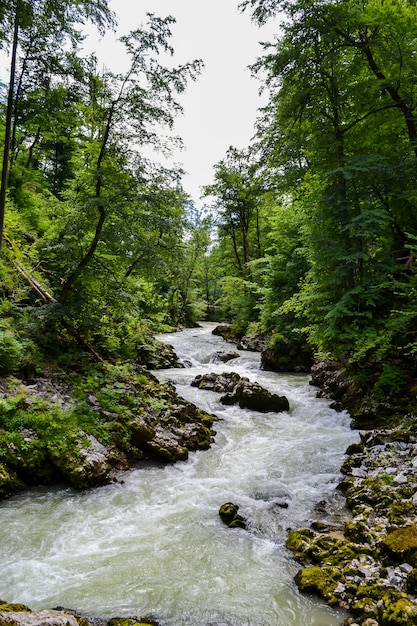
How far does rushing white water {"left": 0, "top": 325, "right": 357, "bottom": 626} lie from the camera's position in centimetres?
399

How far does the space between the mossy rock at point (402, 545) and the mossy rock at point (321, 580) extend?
27.0 inches

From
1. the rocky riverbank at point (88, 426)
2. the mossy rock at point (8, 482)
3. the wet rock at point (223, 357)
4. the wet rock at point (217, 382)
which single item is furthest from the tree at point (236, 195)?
the mossy rock at point (8, 482)

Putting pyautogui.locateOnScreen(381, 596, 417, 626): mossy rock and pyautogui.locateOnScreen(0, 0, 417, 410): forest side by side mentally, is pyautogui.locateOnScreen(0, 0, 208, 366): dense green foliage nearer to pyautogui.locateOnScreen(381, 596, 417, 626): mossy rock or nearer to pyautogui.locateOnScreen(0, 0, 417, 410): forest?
pyautogui.locateOnScreen(0, 0, 417, 410): forest

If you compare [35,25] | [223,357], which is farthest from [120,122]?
[223,357]

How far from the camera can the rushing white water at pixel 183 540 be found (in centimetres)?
399

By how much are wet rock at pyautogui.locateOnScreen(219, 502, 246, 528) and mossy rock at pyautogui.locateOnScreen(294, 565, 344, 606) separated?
4.47ft

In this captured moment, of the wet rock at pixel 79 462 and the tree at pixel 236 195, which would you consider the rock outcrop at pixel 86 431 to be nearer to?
the wet rock at pixel 79 462

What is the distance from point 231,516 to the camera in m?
5.71

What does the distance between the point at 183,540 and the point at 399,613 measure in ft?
9.58

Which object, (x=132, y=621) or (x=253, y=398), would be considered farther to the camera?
(x=253, y=398)

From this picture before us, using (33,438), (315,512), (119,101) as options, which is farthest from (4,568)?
(119,101)

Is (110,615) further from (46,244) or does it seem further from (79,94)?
(79,94)

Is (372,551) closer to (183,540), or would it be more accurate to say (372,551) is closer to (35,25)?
(183,540)

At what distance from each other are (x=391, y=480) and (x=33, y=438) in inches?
254
